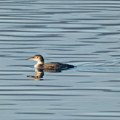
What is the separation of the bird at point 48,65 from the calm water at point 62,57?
6.1 inches

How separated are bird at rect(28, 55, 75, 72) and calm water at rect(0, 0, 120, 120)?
0.51 feet

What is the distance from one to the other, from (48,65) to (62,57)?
92 centimetres

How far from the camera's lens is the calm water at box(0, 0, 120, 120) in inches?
760

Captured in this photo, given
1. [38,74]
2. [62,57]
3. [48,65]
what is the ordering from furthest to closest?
[62,57] → [48,65] → [38,74]

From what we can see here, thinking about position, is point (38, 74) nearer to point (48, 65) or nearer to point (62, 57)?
point (48, 65)

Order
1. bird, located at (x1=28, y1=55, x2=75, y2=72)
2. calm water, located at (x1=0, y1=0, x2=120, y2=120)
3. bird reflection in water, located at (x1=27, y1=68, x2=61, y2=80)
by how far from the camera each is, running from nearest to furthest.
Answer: calm water, located at (x1=0, y1=0, x2=120, y2=120), bird reflection in water, located at (x1=27, y1=68, x2=61, y2=80), bird, located at (x1=28, y1=55, x2=75, y2=72)

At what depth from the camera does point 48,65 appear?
24797mm

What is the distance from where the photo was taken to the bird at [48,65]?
23.9 meters

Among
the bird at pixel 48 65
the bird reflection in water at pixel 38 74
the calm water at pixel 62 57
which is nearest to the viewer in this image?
the calm water at pixel 62 57

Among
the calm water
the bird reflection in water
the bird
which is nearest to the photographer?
the calm water

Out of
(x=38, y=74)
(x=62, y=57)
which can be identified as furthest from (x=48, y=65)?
(x=62, y=57)

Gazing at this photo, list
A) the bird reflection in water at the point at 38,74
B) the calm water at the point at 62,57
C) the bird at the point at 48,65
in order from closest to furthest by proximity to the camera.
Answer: the calm water at the point at 62,57 < the bird reflection in water at the point at 38,74 < the bird at the point at 48,65

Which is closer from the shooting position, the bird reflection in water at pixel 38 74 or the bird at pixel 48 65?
the bird reflection in water at pixel 38 74

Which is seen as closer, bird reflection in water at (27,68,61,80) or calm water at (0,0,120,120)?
calm water at (0,0,120,120)
